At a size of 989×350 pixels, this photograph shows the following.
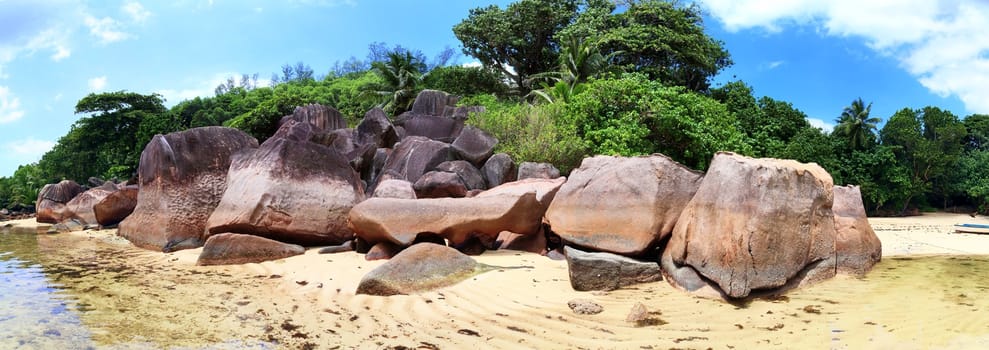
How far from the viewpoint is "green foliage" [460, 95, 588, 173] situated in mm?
15766

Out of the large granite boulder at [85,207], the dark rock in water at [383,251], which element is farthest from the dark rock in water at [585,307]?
the large granite boulder at [85,207]

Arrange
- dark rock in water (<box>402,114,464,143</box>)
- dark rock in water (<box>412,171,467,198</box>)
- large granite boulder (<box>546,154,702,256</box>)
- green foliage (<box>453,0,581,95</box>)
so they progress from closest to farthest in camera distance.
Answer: large granite boulder (<box>546,154,702,256</box>)
dark rock in water (<box>412,171,467,198</box>)
dark rock in water (<box>402,114,464,143</box>)
green foliage (<box>453,0,581,95</box>)

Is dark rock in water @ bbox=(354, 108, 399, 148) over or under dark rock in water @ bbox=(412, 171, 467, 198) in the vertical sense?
over

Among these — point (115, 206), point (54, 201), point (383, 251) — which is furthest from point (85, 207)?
point (383, 251)

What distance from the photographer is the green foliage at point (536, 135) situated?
15.8m

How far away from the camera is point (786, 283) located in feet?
19.2

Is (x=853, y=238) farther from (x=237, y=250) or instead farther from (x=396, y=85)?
(x=396, y=85)

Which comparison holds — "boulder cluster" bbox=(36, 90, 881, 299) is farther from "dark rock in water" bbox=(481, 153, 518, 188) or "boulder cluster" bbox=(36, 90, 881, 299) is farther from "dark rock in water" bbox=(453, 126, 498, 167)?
"dark rock in water" bbox=(453, 126, 498, 167)

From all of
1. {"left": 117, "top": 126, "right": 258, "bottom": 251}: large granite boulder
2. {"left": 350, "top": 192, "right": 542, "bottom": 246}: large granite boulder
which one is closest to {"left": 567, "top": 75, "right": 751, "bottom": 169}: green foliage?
{"left": 350, "top": 192, "right": 542, "bottom": 246}: large granite boulder

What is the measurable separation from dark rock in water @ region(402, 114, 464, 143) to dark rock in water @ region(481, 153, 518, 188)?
5.47 m

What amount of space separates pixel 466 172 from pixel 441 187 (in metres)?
1.81

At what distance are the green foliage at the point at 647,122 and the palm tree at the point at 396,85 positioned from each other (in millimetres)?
16448

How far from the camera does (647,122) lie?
56.5ft

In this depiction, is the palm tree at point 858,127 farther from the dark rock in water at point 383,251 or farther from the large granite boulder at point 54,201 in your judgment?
the large granite boulder at point 54,201
